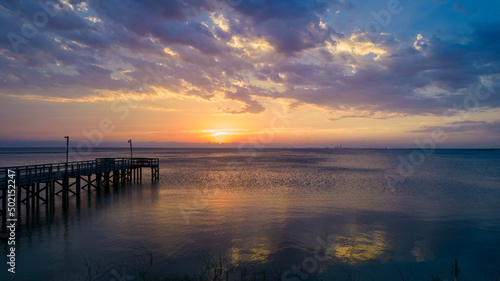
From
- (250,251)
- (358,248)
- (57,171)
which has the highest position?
(57,171)

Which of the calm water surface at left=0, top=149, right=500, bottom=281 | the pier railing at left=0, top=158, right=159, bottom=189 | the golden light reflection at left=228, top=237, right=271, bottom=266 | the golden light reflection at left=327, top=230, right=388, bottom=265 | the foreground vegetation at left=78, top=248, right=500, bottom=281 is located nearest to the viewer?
the foreground vegetation at left=78, top=248, right=500, bottom=281

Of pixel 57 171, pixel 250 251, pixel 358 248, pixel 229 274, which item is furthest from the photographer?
pixel 57 171

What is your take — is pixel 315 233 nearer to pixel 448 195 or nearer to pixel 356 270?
pixel 356 270

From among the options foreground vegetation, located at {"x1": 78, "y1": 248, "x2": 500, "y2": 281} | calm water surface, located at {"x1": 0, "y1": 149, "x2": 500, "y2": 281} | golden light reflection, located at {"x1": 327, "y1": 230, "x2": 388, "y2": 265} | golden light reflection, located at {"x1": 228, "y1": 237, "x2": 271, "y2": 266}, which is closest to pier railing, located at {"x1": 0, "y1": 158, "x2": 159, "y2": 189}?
calm water surface, located at {"x1": 0, "y1": 149, "x2": 500, "y2": 281}

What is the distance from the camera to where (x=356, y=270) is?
12398 mm

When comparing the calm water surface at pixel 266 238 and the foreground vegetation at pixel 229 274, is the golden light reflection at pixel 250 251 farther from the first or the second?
the foreground vegetation at pixel 229 274

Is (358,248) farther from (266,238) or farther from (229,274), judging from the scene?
(229,274)

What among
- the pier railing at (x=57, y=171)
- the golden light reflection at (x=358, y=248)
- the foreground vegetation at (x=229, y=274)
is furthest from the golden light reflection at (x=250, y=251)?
the pier railing at (x=57, y=171)

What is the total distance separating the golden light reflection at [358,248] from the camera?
13.6 metres

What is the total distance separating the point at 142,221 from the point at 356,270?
46.7 ft

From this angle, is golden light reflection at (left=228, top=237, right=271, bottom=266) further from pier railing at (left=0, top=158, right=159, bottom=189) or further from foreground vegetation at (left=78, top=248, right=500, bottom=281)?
pier railing at (left=0, top=158, right=159, bottom=189)

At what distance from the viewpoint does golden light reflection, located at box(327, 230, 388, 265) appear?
1360 cm

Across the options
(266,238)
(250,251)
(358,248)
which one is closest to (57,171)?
(266,238)

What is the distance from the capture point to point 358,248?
14781 mm
